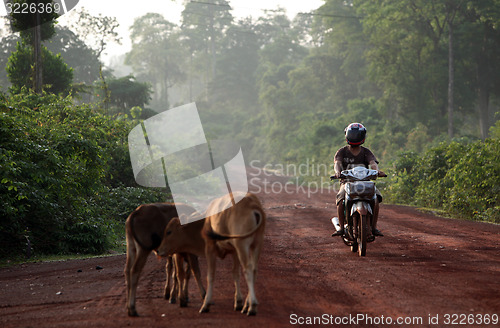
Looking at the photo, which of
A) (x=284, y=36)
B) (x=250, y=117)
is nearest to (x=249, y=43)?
(x=284, y=36)

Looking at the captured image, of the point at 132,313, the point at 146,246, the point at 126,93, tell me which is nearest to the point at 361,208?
the point at 146,246

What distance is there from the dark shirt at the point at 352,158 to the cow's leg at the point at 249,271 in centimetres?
469

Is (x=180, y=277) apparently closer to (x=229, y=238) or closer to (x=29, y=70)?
(x=229, y=238)

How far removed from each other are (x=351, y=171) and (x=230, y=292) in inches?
144

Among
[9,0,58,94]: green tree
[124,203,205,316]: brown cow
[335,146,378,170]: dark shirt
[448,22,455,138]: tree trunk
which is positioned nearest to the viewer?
[124,203,205,316]: brown cow

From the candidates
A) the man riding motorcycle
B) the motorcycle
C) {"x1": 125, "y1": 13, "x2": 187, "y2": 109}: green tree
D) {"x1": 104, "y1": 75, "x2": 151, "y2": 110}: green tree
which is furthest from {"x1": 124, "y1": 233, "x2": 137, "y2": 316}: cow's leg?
{"x1": 125, "y1": 13, "x2": 187, "y2": 109}: green tree

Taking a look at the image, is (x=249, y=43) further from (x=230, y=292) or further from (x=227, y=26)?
(x=230, y=292)

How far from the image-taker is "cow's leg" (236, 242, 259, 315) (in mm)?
5238

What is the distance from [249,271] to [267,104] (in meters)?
55.1

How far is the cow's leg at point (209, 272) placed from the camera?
17.8 ft

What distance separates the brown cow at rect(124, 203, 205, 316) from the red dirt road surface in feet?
0.67

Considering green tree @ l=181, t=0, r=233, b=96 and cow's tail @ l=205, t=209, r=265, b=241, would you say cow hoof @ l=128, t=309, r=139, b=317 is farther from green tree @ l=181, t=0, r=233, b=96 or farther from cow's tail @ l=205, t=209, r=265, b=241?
green tree @ l=181, t=0, r=233, b=96

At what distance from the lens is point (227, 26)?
8150 centimetres

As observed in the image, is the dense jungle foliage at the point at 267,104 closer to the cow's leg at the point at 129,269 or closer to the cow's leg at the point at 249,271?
the cow's leg at the point at 129,269
